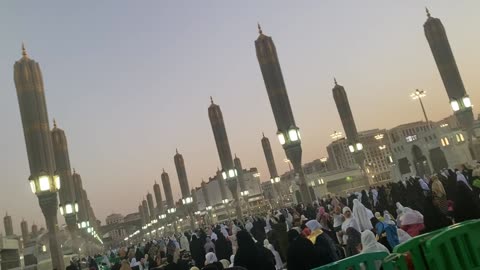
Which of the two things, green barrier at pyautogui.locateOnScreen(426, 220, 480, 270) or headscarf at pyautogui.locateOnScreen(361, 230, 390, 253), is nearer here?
green barrier at pyautogui.locateOnScreen(426, 220, 480, 270)

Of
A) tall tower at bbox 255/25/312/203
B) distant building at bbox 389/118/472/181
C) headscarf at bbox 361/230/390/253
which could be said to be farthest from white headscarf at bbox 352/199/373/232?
distant building at bbox 389/118/472/181

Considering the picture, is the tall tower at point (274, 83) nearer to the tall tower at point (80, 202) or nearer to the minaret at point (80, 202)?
the tall tower at point (80, 202)

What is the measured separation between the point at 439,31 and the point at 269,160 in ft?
146

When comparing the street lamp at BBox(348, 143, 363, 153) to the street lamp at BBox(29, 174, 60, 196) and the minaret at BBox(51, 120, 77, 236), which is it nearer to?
the street lamp at BBox(29, 174, 60, 196)

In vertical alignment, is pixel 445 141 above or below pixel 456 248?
above

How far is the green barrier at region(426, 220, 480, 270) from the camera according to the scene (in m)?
3.73

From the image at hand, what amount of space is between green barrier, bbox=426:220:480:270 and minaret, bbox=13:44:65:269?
61.2ft

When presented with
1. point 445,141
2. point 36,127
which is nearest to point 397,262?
point 36,127

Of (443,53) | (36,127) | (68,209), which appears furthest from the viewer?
(443,53)

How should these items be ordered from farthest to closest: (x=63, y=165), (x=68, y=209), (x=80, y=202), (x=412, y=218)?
(x=80, y=202) < (x=63, y=165) < (x=68, y=209) < (x=412, y=218)

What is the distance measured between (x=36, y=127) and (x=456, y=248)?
24.3 meters

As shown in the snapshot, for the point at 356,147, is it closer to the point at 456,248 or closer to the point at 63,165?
the point at 63,165

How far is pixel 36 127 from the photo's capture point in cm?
2311

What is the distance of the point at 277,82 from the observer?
29.4 metres
